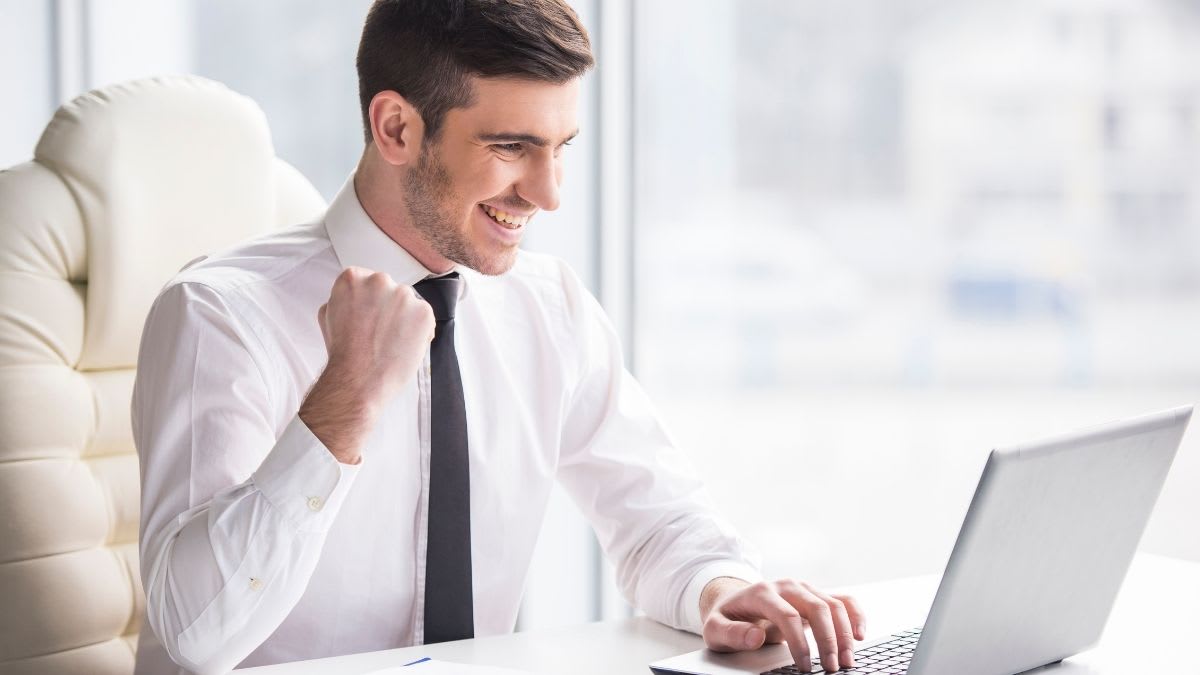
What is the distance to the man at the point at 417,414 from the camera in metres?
1.15

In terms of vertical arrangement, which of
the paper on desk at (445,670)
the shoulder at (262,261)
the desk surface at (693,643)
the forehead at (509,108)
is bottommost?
the desk surface at (693,643)

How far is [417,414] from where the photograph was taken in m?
1.43

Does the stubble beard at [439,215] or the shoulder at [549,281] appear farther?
the shoulder at [549,281]

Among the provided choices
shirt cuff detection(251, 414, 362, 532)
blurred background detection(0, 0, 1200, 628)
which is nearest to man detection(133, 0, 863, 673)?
shirt cuff detection(251, 414, 362, 532)

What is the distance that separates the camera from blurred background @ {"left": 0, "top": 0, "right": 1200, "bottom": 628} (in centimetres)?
207

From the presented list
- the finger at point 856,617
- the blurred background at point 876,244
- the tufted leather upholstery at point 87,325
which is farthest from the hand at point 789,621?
the blurred background at point 876,244

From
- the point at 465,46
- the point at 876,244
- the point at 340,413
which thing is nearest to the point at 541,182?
the point at 465,46

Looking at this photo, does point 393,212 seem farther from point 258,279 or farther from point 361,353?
point 361,353

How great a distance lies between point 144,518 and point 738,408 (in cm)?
148

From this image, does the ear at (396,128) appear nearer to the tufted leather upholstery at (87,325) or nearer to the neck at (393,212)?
the neck at (393,212)

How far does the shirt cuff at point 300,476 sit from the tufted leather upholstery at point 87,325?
0.47 meters

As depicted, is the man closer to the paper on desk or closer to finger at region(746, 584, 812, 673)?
finger at region(746, 584, 812, 673)

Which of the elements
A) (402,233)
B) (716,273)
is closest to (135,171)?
(402,233)

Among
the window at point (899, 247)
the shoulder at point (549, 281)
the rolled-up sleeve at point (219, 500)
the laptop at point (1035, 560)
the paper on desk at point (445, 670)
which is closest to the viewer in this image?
the laptop at point (1035, 560)
